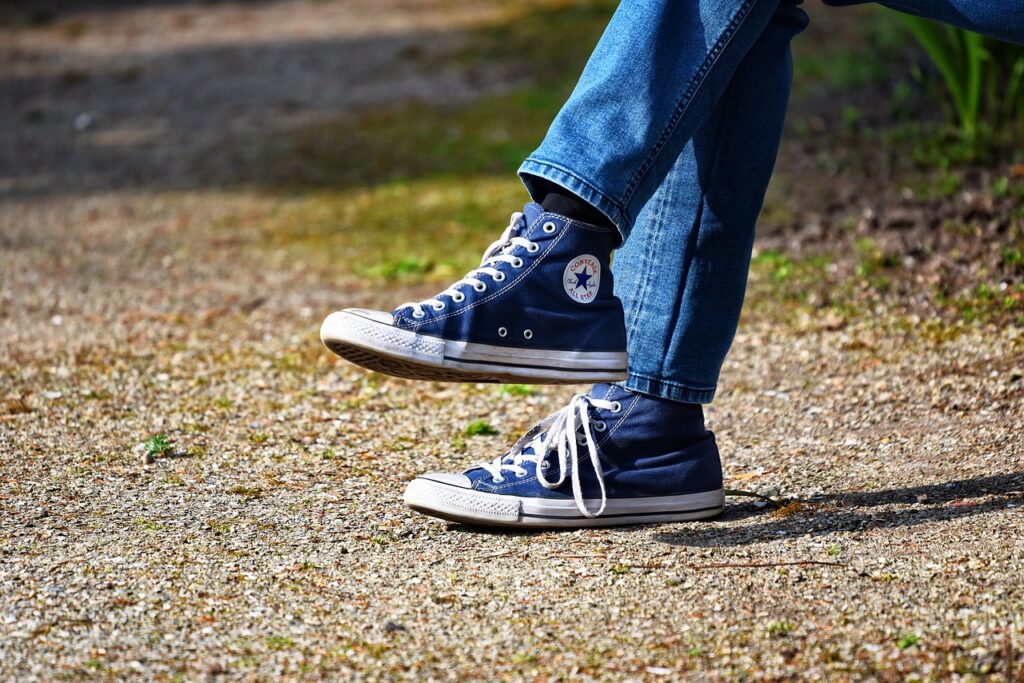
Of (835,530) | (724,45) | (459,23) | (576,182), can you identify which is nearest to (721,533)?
(835,530)

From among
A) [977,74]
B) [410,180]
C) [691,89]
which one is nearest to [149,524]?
[691,89]

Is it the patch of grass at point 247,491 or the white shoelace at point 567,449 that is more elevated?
the white shoelace at point 567,449

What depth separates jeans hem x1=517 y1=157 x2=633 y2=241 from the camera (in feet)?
5.94

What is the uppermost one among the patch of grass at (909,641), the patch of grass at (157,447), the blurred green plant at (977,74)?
the blurred green plant at (977,74)

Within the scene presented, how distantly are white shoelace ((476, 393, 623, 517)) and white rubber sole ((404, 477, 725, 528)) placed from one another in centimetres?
3

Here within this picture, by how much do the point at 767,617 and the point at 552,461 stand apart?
0.51m

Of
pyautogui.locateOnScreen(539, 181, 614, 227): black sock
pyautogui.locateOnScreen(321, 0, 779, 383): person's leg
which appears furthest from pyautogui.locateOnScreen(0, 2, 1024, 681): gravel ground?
pyautogui.locateOnScreen(539, 181, 614, 227): black sock

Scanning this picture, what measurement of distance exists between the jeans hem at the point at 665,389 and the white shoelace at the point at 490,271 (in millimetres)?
327

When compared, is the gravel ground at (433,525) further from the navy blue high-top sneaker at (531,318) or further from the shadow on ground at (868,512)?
the navy blue high-top sneaker at (531,318)

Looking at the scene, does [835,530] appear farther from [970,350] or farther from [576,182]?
[970,350]

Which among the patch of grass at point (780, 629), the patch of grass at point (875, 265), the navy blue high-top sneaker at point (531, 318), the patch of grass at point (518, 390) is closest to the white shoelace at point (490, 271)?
the navy blue high-top sneaker at point (531, 318)

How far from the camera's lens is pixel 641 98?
Answer: 1.81 meters

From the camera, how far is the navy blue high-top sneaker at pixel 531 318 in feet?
6.13

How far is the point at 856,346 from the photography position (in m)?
3.16
